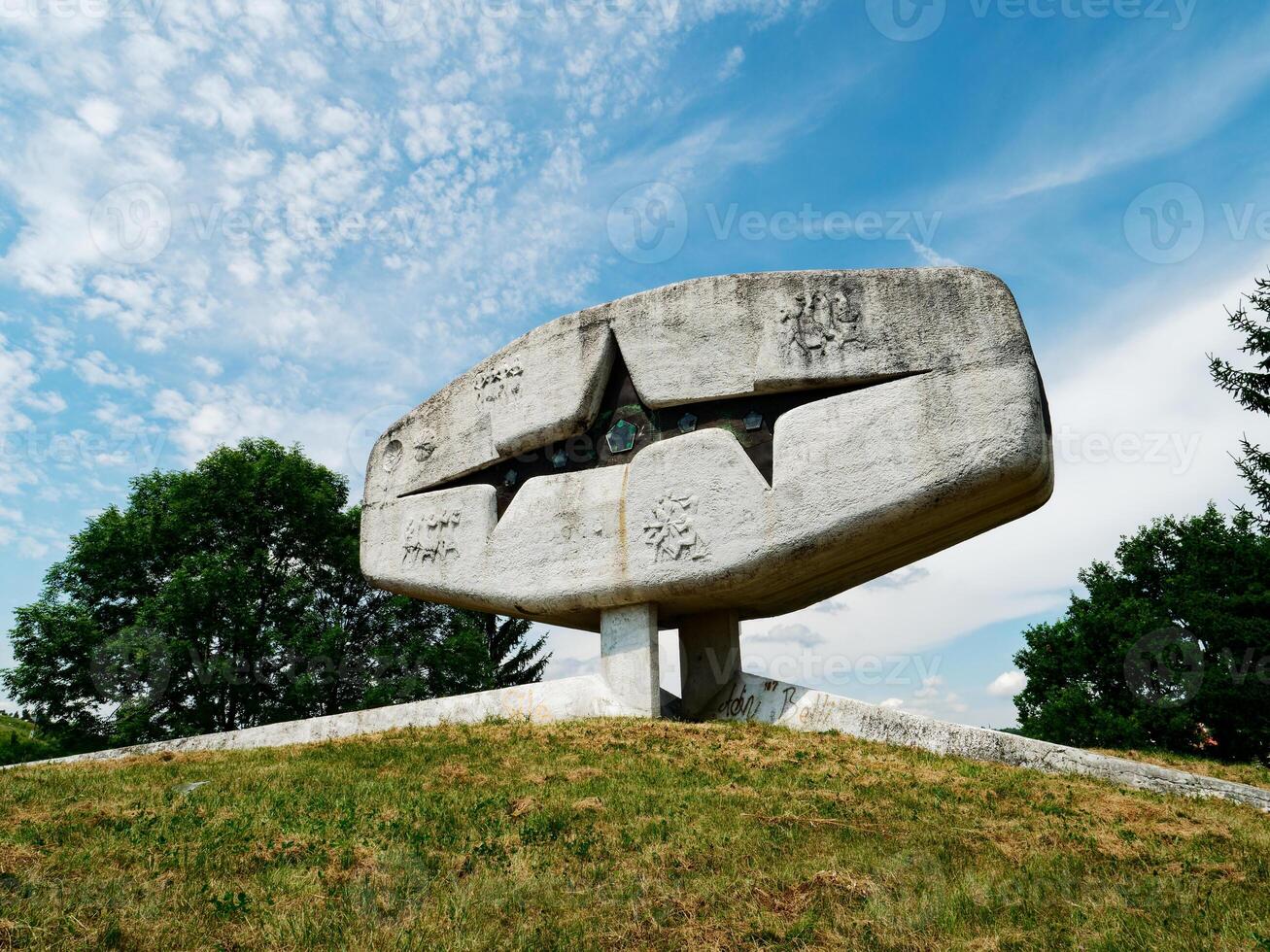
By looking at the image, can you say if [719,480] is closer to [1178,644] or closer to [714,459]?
[714,459]

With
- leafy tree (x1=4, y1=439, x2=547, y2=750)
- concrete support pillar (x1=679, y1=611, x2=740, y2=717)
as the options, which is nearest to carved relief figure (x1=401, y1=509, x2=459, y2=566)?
concrete support pillar (x1=679, y1=611, x2=740, y2=717)

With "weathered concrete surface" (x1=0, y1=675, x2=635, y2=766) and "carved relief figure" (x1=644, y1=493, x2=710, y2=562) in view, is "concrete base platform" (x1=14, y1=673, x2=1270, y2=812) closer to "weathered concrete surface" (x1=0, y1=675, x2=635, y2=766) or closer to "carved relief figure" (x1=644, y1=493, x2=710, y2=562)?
"weathered concrete surface" (x1=0, y1=675, x2=635, y2=766)

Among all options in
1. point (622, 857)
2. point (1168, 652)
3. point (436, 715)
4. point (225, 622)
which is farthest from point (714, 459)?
point (1168, 652)

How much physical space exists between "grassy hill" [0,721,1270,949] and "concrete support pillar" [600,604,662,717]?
8.46 feet

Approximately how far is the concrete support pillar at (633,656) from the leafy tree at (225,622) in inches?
401

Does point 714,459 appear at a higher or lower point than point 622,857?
higher

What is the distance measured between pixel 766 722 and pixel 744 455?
11.1 feet

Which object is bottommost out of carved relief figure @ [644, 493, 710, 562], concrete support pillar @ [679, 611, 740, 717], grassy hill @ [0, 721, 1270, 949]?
grassy hill @ [0, 721, 1270, 949]

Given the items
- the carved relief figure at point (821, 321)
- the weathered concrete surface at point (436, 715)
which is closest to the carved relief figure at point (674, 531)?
the weathered concrete surface at point (436, 715)

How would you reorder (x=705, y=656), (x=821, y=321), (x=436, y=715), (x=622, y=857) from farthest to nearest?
(x=705, y=656)
(x=436, y=715)
(x=821, y=321)
(x=622, y=857)

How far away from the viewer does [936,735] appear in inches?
384

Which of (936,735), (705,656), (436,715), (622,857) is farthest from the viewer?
(705,656)

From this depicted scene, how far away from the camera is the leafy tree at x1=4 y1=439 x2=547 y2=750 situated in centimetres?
1788

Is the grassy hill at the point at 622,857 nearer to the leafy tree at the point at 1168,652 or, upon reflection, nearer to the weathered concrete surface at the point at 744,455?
the weathered concrete surface at the point at 744,455
